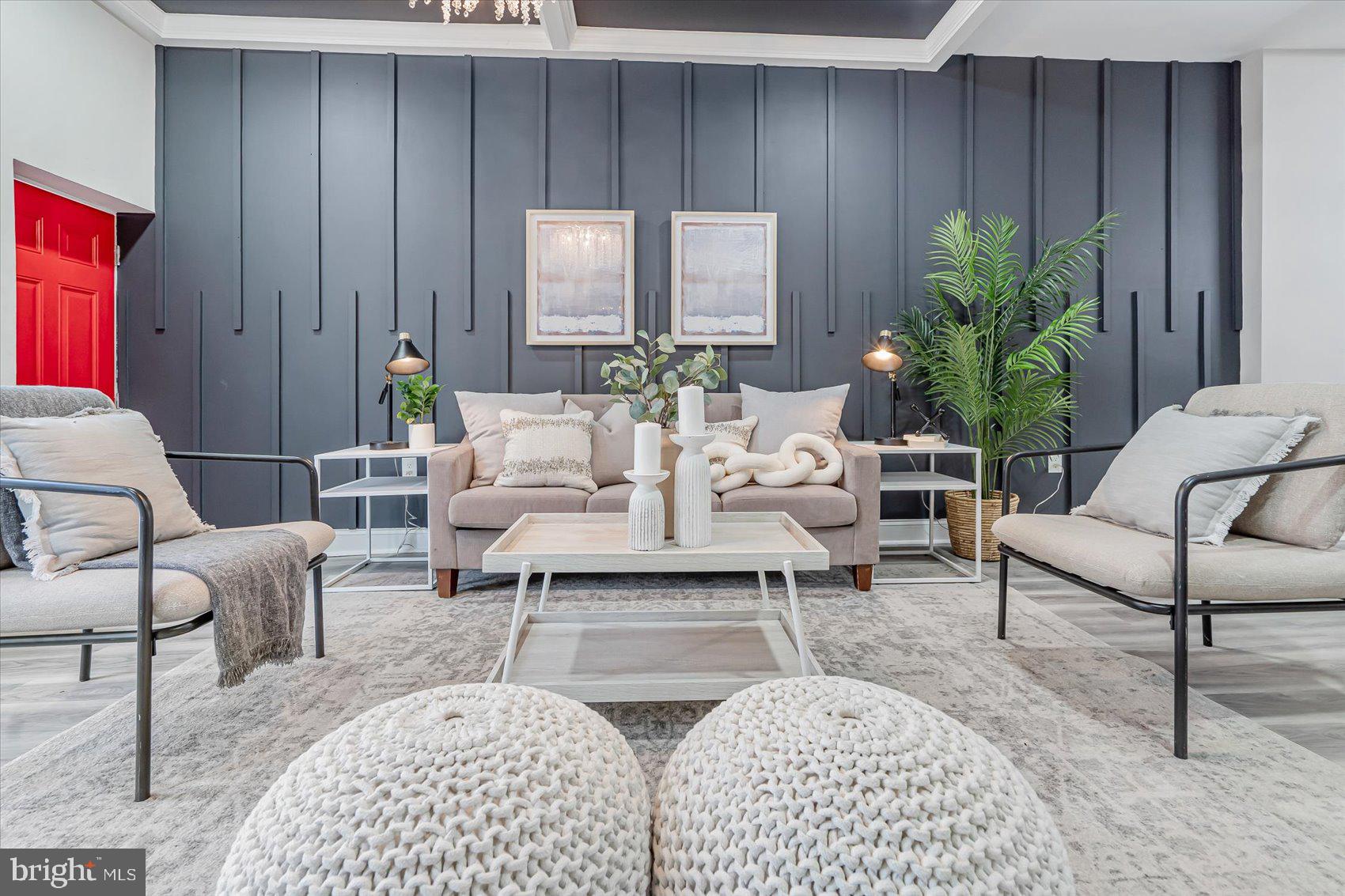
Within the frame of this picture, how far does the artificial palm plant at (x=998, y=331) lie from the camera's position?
3.46 meters

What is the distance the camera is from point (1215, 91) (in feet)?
13.0

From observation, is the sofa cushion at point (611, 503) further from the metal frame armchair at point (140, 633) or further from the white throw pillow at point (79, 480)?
the metal frame armchair at point (140, 633)

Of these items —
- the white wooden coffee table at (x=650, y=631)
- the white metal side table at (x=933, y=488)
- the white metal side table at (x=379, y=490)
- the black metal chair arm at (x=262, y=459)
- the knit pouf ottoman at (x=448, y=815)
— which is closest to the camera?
the knit pouf ottoman at (x=448, y=815)

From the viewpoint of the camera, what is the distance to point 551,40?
3.55 m

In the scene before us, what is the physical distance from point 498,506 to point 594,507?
428 millimetres

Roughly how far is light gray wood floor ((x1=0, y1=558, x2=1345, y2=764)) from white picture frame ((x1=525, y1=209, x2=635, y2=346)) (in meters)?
2.27

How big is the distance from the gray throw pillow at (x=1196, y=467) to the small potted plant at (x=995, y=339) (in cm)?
111

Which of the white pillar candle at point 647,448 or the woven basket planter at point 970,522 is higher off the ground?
the white pillar candle at point 647,448

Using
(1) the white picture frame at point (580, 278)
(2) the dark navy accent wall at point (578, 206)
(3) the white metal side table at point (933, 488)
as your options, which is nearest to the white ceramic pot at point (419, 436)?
(2) the dark navy accent wall at point (578, 206)

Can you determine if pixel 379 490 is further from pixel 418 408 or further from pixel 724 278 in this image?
pixel 724 278

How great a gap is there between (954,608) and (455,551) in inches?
86.6

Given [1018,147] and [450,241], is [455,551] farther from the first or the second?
[1018,147]

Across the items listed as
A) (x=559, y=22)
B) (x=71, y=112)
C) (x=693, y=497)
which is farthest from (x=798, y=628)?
(x=71, y=112)

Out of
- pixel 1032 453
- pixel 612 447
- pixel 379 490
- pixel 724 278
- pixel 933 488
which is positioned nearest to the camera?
pixel 1032 453
